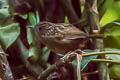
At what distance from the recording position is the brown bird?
0.63 metres

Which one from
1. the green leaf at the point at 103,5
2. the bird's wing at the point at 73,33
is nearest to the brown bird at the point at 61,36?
the bird's wing at the point at 73,33

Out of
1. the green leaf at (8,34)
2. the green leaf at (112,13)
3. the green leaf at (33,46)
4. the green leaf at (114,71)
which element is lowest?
the green leaf at (114,71)

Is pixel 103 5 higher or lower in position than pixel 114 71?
higher

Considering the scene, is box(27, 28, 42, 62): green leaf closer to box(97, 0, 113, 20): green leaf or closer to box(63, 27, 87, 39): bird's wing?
box(63, 27, 87, 39): bird's wing

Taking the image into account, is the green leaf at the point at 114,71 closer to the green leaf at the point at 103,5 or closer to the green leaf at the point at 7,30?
the green leaf at the point at 103,5

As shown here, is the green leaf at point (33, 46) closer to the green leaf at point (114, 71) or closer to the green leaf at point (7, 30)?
the green leaf at point (7, 30)

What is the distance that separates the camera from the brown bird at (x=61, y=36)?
626 millimetres

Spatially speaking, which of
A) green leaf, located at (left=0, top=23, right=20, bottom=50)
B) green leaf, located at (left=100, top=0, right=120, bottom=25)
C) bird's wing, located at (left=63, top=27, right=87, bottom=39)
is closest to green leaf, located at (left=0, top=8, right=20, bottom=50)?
green leaf, located at (left=0, top=23, right=20, bottom=50)

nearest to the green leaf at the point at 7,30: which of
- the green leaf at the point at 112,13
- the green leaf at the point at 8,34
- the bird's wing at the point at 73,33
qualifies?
the green leaf at the point at 8,34

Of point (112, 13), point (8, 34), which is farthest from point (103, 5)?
point (8, 34)

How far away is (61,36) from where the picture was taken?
2.11 ft

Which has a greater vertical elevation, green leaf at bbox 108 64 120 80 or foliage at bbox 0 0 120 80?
foliage at bbox 0 0 120 80

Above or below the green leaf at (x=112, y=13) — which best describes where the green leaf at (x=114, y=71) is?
below

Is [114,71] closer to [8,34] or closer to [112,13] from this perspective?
[112,13]
